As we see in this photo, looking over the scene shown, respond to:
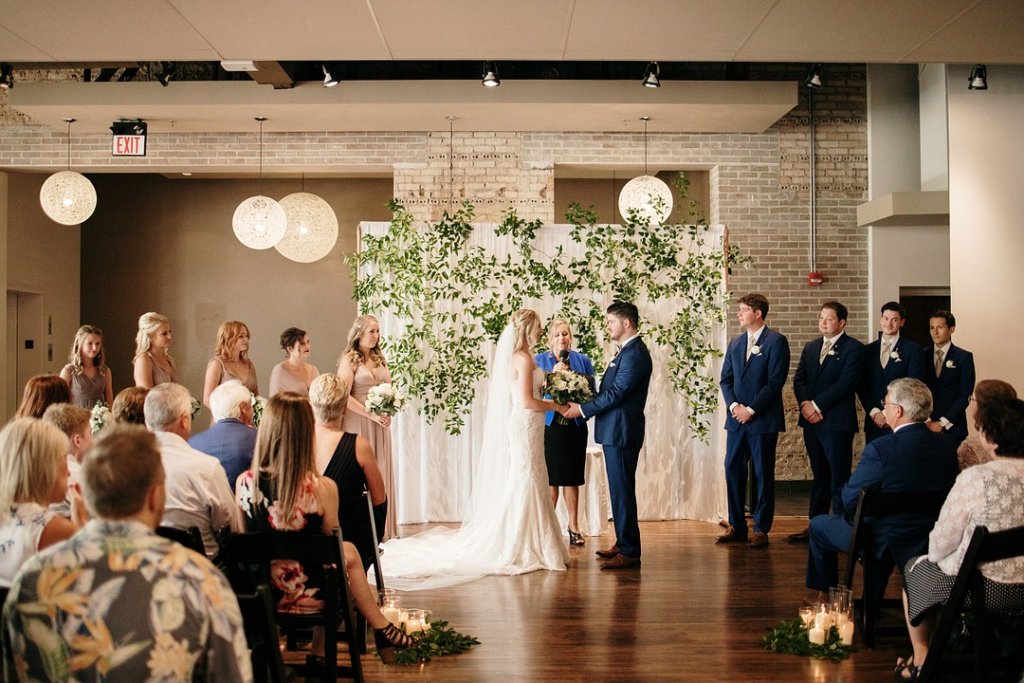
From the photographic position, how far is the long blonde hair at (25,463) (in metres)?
2.74

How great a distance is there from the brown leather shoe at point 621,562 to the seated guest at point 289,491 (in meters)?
2.96

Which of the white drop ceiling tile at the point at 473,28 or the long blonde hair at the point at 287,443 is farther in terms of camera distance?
the white drop ceiling tile at the point at 473,28

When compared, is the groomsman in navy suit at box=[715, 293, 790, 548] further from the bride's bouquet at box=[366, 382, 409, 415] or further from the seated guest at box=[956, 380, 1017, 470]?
the bride's bouquet at box=[366, 382, 409, 415]

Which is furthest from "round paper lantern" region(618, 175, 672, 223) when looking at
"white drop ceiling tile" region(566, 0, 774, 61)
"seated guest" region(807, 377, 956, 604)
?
"seated guest" region(807, 377, 956, 604)

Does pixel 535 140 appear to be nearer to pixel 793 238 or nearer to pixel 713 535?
pixel 793 238

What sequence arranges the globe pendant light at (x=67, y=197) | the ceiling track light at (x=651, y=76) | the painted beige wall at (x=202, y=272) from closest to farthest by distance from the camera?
the ceiling track light at (x=651, y=76)
the globe pendant light at (x=67, y=197)
the painted beige wall at (x=202, y=272)

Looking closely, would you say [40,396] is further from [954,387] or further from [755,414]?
[954,387]

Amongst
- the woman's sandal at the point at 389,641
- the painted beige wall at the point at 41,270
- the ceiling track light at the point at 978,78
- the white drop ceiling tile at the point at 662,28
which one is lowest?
the woman's sandal at the point at 389,641

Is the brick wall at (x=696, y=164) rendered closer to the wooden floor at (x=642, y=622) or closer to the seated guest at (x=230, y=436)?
the wooden floor at (x=642, y=622)

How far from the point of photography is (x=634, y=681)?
4.09 meters

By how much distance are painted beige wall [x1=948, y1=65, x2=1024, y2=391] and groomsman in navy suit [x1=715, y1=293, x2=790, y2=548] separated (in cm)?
231

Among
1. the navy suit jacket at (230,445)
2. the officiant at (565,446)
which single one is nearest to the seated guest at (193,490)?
the navy suit jacket at (230,445)

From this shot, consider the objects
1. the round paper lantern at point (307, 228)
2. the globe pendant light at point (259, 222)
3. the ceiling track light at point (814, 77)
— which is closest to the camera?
the globe pendant light at point (259, 222)

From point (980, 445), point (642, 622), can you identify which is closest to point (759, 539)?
point (642, 622)
